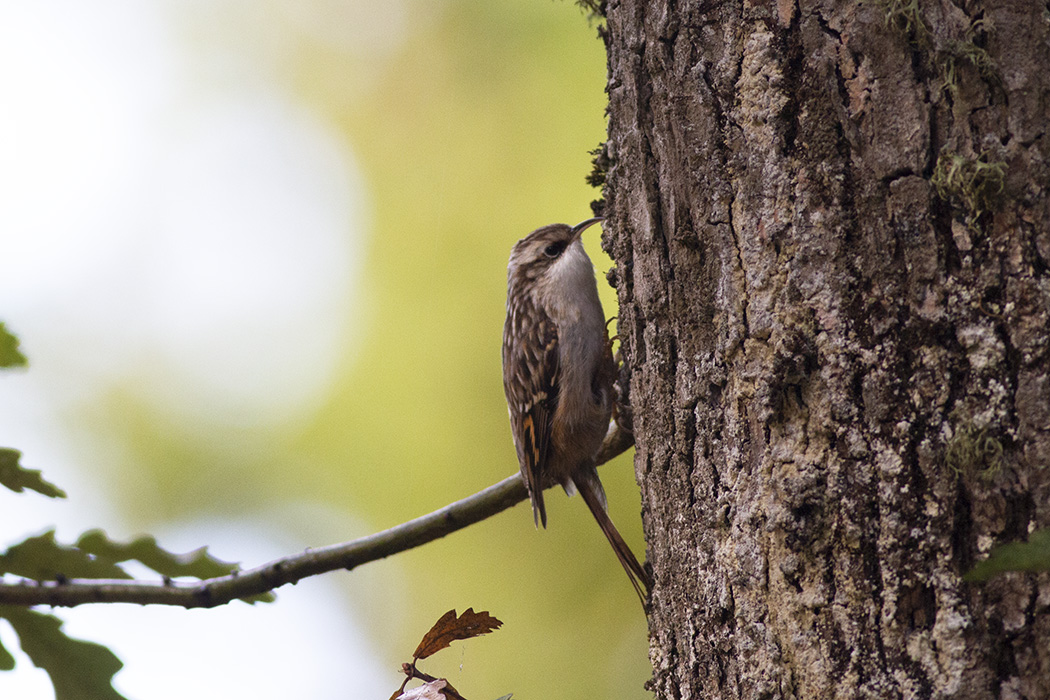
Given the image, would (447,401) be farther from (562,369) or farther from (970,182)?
(970,182)

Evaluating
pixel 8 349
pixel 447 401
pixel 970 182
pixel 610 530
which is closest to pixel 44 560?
pixel 8 349

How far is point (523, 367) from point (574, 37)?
10.4ft

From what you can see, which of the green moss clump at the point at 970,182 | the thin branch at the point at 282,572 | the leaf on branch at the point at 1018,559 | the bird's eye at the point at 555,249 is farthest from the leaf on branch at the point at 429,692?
the bird's eye at the point at 555,249

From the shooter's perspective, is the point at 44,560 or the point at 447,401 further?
the point at 447,401

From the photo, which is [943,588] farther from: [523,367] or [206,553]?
[523,367]

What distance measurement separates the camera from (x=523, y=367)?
4176mm

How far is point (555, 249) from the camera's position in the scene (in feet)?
13.5

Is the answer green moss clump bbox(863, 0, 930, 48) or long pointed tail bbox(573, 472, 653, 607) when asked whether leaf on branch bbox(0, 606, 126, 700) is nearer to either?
long pointed tail bbox(573, 472, 653, 607)

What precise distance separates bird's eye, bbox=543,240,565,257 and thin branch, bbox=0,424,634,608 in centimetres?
129

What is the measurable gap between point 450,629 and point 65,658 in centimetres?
72

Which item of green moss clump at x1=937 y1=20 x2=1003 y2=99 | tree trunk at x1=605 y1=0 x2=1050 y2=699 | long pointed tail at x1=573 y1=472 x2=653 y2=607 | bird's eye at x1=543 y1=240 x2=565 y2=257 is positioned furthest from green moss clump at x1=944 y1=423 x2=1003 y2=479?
bird's eye at x1=543 y1=240 x2=565 y2=257

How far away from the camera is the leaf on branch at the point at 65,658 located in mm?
1629

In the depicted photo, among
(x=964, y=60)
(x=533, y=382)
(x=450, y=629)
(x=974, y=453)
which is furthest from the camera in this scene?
(x=533, y=382)

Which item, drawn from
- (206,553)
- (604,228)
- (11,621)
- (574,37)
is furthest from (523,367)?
(574,37)
